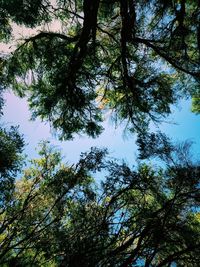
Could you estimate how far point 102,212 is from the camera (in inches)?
290

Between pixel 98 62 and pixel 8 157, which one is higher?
pixel 98 62

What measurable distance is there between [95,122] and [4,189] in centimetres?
400

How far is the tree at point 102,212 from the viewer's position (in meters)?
6.62

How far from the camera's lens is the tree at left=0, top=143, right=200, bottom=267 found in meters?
6.62

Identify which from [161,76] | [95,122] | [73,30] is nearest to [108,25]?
[73,30]

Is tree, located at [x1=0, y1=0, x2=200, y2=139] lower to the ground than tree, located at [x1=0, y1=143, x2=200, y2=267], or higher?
higher

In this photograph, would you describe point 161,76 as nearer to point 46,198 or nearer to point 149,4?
point 149,4

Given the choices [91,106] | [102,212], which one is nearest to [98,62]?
[91,106]

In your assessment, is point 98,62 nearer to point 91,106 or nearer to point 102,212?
point 91,106

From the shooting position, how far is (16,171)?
8.47m

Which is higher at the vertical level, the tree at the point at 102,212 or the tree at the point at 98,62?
the tree at the point at 98,62

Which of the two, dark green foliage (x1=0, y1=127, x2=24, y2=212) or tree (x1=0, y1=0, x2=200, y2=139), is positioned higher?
tree (x1=0, y1=0, x2=200, y2=139)

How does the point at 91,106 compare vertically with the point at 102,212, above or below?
above

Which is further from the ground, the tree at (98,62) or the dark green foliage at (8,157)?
the tree at (98,62)
